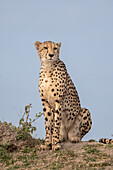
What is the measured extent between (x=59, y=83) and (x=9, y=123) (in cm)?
201

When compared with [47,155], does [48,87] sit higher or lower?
higher

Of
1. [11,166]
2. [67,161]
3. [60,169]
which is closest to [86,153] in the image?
[67,161]

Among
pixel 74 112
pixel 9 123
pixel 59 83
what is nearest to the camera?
pixel 59 83

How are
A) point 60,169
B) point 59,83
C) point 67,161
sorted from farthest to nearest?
point 59,83 < point 67,161 < point 60,169

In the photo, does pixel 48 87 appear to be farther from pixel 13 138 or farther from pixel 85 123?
pixel 13 138

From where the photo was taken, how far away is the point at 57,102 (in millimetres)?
5941

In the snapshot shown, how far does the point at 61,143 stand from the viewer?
248 inches

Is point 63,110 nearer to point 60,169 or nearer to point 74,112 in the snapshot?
point 74,112

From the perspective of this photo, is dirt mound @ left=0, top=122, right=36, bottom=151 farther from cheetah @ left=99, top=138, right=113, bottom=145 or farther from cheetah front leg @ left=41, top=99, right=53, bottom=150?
cheetah @ left=99, top=138, right=113, bottom=145

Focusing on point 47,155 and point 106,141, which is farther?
point 106,141

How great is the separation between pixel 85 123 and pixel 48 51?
189 cm

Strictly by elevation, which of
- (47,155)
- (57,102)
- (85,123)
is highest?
(57,102)

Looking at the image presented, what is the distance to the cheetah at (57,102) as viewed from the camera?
5871 mm

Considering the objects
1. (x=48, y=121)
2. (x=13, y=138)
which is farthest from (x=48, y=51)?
(x=13, y=138)
